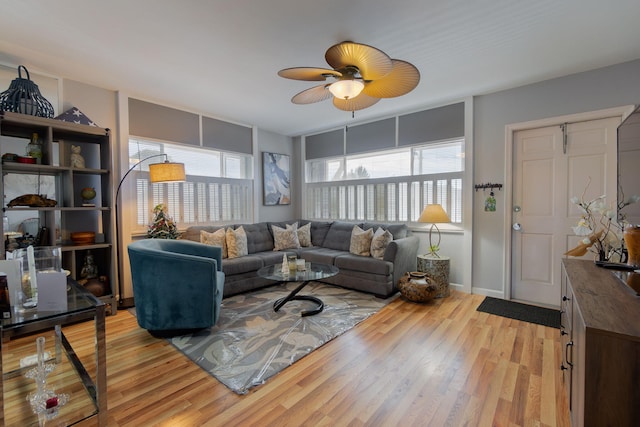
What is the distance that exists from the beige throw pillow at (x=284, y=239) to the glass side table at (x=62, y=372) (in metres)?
2.78

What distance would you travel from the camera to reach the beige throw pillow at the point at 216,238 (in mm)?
3797

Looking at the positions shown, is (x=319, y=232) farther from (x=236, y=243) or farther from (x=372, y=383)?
(x=372, y=383)

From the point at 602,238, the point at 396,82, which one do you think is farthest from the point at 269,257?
the point at 602,238

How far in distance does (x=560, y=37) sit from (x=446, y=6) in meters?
1.16

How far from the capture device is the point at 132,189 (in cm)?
352

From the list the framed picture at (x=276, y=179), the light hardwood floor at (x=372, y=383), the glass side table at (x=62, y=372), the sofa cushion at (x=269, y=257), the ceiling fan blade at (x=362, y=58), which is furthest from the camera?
the framed picture at (x=276, y=179)

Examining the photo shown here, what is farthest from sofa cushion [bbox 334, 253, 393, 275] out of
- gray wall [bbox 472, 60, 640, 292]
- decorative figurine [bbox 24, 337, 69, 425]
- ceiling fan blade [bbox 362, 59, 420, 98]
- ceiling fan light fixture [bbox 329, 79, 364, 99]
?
decorative figurine [bbox 24, 337, 69, 425]

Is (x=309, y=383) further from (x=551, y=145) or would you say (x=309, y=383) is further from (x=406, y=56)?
(x=551, y=145)

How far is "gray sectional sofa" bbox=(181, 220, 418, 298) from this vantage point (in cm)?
352

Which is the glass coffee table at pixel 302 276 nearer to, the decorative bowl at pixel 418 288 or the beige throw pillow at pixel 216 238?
the decorative bowl at pixel 418 288

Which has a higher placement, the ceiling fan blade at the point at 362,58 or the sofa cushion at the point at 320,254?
the ceiling fan blade at the point at 362,58

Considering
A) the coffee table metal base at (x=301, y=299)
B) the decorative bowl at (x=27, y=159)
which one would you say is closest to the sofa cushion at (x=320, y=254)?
the coffee table metal base at (x=301, y=299)

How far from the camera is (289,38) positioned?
90.8 inches

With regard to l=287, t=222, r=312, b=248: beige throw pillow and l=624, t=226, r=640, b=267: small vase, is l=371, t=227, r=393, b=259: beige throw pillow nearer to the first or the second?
l=287, t=222, r=312, b=248: beige throw pillow
